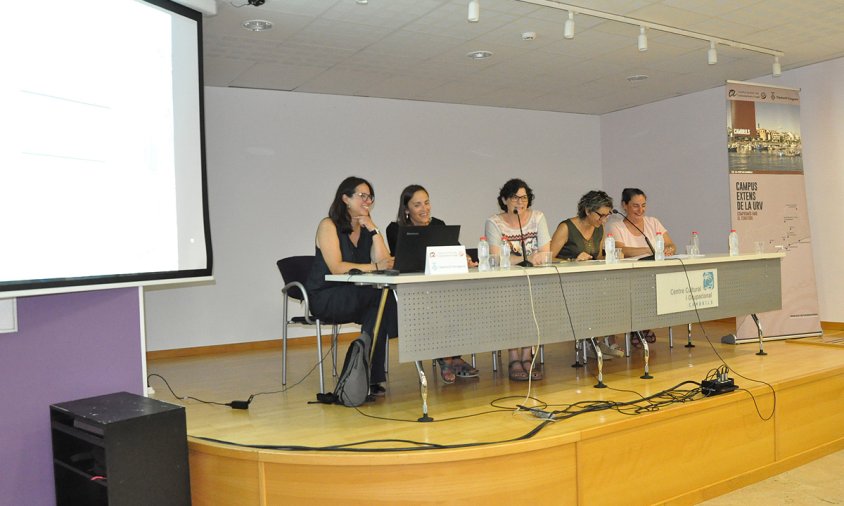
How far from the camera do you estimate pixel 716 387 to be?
3.33m

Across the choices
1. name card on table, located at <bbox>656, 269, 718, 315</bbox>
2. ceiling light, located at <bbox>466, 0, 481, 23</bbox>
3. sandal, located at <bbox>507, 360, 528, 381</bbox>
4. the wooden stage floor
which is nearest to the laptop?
the wooden stage floor

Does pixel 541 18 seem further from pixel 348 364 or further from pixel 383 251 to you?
pixel 348 364

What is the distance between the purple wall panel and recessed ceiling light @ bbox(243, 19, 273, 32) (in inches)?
90.1

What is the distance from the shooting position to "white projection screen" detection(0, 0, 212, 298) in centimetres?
252

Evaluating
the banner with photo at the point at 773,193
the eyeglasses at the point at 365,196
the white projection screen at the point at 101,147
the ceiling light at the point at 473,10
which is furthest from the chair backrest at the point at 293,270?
the banner with photo at the point at 773,193

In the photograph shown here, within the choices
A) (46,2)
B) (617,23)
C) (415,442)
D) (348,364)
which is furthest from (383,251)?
(617,23)

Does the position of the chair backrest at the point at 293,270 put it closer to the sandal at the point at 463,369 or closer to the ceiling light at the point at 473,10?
the sandal at the point at 463,369

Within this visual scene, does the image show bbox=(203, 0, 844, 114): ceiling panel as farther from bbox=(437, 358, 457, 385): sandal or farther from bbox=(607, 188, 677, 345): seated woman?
bbox=(437, 358, 457, 385): sandal

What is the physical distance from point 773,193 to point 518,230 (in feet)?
8.94

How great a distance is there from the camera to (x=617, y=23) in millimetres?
4969

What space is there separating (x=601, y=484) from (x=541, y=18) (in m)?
3.22

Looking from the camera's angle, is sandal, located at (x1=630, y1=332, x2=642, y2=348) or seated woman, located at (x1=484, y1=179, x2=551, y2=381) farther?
sandal, located at (x1=630, y1=332, x2=642, y2=348)

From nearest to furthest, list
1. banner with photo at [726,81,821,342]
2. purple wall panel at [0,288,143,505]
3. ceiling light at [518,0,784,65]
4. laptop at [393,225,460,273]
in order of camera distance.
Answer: purple wall panel at [0,288,143,505], laptop at [393,225,460,273], ceiling light at [518,0,784,65], banner with photo at [726,81,821,342]

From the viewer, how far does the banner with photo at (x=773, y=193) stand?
5.53 meters
